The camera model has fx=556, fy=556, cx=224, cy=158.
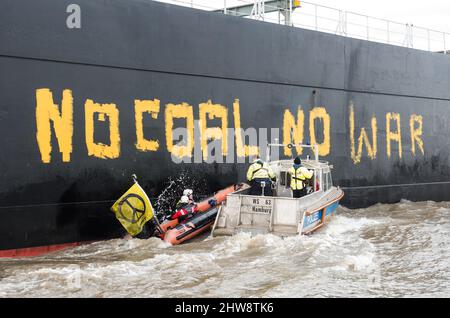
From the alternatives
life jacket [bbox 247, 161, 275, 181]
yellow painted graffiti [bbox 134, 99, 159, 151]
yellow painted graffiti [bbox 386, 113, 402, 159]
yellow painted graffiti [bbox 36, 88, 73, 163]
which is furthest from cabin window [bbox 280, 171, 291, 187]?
yellow painted graffiti [bbox 386, 113, 402, 159]

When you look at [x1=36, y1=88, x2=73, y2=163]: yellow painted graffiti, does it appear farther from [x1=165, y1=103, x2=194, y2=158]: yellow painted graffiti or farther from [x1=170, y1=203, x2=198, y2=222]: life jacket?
[x1=170, y1=203, x2=198, y2=222]: life jacket

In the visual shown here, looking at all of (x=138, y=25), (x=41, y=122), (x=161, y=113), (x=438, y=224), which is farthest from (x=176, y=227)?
(x=438, y=224)

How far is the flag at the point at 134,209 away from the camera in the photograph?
32.9 ft

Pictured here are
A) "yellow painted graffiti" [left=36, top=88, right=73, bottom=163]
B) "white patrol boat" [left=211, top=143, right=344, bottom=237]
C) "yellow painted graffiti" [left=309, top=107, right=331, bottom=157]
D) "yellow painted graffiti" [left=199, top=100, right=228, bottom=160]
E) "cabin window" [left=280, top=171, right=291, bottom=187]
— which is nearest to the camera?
"yellow painted graffiti" [left=36, top=88, right=73, bottom=163]

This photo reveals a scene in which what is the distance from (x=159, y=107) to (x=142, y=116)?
0.46 m

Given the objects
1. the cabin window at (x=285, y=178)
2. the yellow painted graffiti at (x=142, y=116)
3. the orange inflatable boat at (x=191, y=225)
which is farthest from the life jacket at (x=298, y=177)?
the yellow painted graffiti at (x=142, y=116)

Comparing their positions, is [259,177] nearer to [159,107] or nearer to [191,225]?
[191,225]

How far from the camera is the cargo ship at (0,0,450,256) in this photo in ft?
31.9

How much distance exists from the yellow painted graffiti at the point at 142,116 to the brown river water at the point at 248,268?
2007 mm

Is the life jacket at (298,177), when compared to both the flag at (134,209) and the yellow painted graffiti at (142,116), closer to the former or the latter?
the yellow painted graffiti at (142,116)

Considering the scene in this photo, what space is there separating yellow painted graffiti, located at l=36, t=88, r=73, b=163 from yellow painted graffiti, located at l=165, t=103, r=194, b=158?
6.95 ft

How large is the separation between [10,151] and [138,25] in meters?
3.59

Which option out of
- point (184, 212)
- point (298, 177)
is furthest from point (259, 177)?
point (184, 212)

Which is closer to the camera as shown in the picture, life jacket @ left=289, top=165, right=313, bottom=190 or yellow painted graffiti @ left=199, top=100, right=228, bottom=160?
life jacket @ left=289, top=165, right=313, bottom=190
